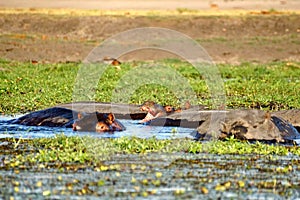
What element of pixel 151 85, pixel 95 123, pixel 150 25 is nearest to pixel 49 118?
pixel 95 123

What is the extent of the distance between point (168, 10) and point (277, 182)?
92.2 ft

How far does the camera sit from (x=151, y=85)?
18641 mm

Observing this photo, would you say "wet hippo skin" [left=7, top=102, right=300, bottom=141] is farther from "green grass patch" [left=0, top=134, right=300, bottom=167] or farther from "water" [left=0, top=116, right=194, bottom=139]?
"green grass patch" [left=0, top=134, right=300, bottom=167]

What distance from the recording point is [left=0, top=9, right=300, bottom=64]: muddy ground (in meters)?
25.9

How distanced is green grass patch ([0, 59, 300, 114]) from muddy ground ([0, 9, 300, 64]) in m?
2.29

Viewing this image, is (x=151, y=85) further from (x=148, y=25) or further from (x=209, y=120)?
(x=148, y=25)

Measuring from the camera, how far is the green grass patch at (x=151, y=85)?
15.5m

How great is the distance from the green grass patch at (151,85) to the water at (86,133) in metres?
1.59

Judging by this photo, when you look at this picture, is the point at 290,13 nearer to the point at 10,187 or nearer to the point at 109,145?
the point at 109,145

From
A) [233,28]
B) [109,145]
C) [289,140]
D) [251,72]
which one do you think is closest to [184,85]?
[251,72]

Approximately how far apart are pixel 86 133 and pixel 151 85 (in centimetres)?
672

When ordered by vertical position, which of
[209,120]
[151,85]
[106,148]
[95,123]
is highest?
[151,85]

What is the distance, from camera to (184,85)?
18.9m

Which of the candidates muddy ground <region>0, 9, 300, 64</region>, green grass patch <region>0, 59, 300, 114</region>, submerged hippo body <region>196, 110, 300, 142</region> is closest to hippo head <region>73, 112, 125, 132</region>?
submerged hippo body <region>196, 110, 300, 142</region>
